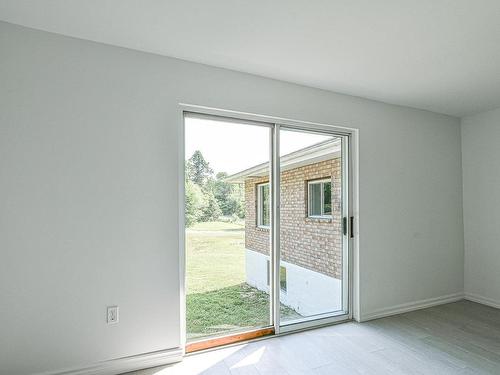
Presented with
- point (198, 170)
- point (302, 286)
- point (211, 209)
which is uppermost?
point (198, 170)

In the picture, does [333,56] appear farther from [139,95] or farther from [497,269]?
[497,269]

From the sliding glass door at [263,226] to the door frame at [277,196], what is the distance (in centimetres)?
2

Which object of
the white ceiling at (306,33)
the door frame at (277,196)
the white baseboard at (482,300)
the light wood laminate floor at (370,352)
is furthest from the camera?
the white baseboard at (482,300)

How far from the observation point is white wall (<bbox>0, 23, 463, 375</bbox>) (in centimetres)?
206

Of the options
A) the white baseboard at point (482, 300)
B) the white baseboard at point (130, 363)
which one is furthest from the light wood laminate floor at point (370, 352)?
the white baseboard at point (482, 300)

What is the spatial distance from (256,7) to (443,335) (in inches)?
133

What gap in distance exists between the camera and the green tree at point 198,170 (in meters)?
2.76

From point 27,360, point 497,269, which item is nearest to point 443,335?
point 497,269

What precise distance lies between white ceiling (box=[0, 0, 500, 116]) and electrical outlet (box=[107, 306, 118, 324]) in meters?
2.03

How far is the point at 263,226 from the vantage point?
10.1 feet

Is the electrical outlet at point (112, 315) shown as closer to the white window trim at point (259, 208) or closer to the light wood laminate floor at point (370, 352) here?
the light wood laminate floor at point (370, 352)

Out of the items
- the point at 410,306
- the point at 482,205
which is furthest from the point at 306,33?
the point at 482,205

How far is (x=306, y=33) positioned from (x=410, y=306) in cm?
338

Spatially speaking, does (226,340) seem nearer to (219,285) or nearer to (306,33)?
(219,285)
